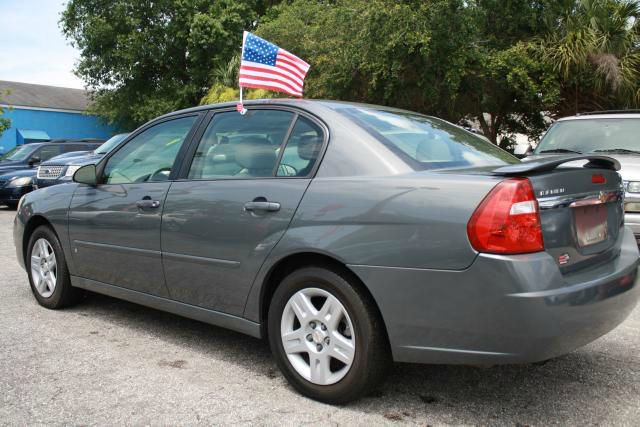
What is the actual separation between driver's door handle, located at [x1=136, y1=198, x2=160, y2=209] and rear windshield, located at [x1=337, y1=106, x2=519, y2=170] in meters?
1.33

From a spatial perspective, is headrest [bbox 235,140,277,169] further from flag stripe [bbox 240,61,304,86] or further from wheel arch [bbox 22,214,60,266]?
flag stripe [bbox 240,61,304,86]

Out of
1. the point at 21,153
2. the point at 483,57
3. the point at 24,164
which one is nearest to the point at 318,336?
the point at 24,164

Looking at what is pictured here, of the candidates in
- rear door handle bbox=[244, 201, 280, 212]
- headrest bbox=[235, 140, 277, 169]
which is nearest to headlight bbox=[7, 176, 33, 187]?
headrest bbox=[235, 140, 277, 169]

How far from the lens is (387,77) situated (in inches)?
642

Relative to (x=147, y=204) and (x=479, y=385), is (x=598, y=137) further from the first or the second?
(x=147, y=204)

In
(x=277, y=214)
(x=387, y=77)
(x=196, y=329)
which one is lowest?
(x=196, y=329)

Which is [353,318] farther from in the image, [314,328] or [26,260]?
[26,260]

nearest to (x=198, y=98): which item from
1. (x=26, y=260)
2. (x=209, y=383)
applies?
(x=26, y=260)

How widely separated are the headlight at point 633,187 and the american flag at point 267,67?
4145 millimetres

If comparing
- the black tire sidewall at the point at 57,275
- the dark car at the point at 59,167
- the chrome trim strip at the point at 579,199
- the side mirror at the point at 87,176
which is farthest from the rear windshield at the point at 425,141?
the dark car at the point at 59,167

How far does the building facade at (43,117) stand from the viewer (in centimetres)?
3725

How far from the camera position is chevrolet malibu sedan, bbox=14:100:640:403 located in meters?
2.63

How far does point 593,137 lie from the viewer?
25.3 feet

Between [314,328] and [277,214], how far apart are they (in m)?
0.62
